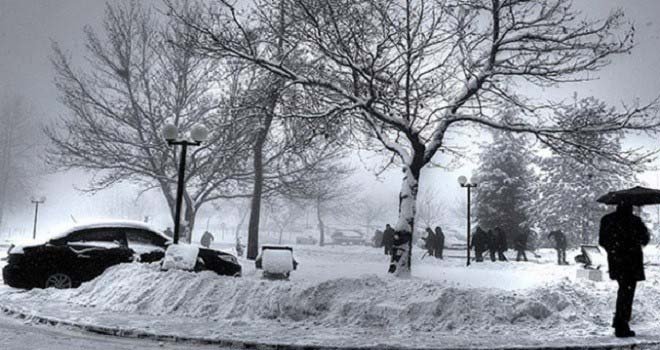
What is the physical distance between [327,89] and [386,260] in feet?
45.4

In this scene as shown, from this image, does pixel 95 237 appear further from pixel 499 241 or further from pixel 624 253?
pixel 499 241

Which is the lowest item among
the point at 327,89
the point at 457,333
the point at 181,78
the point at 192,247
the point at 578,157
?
the point at 457,333

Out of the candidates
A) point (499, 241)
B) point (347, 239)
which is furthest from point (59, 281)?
point (347, 239)

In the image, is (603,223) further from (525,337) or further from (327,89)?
(327,89)

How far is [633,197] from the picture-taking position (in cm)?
944

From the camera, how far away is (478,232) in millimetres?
27750

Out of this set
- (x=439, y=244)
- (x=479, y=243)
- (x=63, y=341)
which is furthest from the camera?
(x=439, y=244)

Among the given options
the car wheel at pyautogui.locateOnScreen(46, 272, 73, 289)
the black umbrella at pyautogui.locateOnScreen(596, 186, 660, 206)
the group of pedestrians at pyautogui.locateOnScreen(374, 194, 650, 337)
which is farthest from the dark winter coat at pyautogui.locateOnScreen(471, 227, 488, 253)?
the car wheel at pyautogui.locateOnScreen(46, 272, 73, 289)

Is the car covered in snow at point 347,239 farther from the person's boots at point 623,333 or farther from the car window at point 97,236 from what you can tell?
the person's boots at point 623,333

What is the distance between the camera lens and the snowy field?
319 inches

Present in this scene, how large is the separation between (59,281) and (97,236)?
3.75 ft

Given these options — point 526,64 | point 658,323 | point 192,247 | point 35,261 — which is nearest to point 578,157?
point 526,64

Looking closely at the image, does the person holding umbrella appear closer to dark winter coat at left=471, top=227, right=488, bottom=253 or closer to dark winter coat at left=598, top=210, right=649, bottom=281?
dark winter coat at left=598, top=210, right=649, bottom=281

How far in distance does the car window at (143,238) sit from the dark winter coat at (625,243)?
29.5 ft
